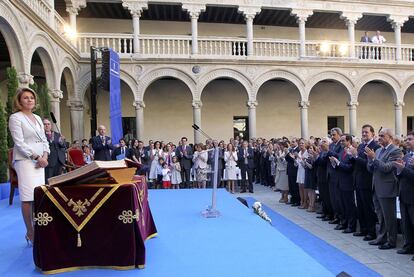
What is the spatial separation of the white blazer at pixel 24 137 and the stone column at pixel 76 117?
522 inches

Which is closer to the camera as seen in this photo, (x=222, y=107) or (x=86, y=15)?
(x=86, y=15)

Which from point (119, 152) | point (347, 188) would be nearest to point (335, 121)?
point (119, 152)

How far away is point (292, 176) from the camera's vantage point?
33.8ft

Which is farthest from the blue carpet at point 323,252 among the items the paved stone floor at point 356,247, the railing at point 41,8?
the railing at point 41,8

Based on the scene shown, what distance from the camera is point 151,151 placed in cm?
1325

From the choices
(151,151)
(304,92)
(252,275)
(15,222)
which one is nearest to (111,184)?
(252,275)

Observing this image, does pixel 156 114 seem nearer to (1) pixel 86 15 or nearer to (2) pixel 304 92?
(1) pixel 86 15

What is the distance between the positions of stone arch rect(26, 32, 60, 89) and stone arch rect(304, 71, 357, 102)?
12150mm

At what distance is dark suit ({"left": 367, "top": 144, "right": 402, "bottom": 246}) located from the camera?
579 cm

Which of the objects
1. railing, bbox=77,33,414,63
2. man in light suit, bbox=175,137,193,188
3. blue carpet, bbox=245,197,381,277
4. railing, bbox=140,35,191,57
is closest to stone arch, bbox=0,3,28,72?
man in light suit, bbox=175,137,193,188

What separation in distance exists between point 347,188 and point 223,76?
39.8 feet

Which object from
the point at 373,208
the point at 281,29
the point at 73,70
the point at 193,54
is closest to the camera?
the point at 373,208

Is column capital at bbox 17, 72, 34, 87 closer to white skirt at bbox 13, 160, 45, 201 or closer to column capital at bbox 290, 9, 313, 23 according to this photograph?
white skirt at bbox 13, 160, 45, 201

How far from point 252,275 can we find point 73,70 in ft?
48.8
